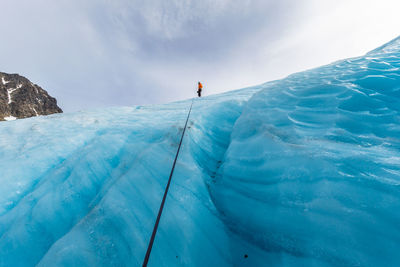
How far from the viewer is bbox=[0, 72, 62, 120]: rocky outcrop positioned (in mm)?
47775

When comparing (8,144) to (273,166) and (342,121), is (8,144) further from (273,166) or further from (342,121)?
(342,121)

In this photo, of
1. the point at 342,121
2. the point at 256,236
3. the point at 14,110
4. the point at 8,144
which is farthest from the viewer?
the point at 14,110

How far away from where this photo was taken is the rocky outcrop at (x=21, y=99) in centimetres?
4778

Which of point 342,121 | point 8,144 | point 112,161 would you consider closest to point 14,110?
point 8,144

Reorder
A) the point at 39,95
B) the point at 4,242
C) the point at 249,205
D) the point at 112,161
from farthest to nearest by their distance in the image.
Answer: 1. the point at 39,95
2. the point at 112,161
3. the point at 4,242
4. the point at 249,205

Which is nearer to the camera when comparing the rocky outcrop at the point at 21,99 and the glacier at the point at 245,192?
the glacier at the point at 245,192

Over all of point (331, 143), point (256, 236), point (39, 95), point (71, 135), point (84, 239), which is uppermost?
point (39, 95)

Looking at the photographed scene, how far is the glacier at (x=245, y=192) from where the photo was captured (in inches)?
49.6

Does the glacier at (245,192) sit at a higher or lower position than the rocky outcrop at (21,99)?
lower

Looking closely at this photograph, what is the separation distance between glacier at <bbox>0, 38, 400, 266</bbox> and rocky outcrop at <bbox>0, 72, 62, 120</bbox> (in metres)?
63.6

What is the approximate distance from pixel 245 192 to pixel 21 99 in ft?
248

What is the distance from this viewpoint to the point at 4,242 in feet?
6.19

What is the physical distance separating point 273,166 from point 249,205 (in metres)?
0.52

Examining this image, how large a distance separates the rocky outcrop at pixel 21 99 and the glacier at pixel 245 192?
6356 centimetres
